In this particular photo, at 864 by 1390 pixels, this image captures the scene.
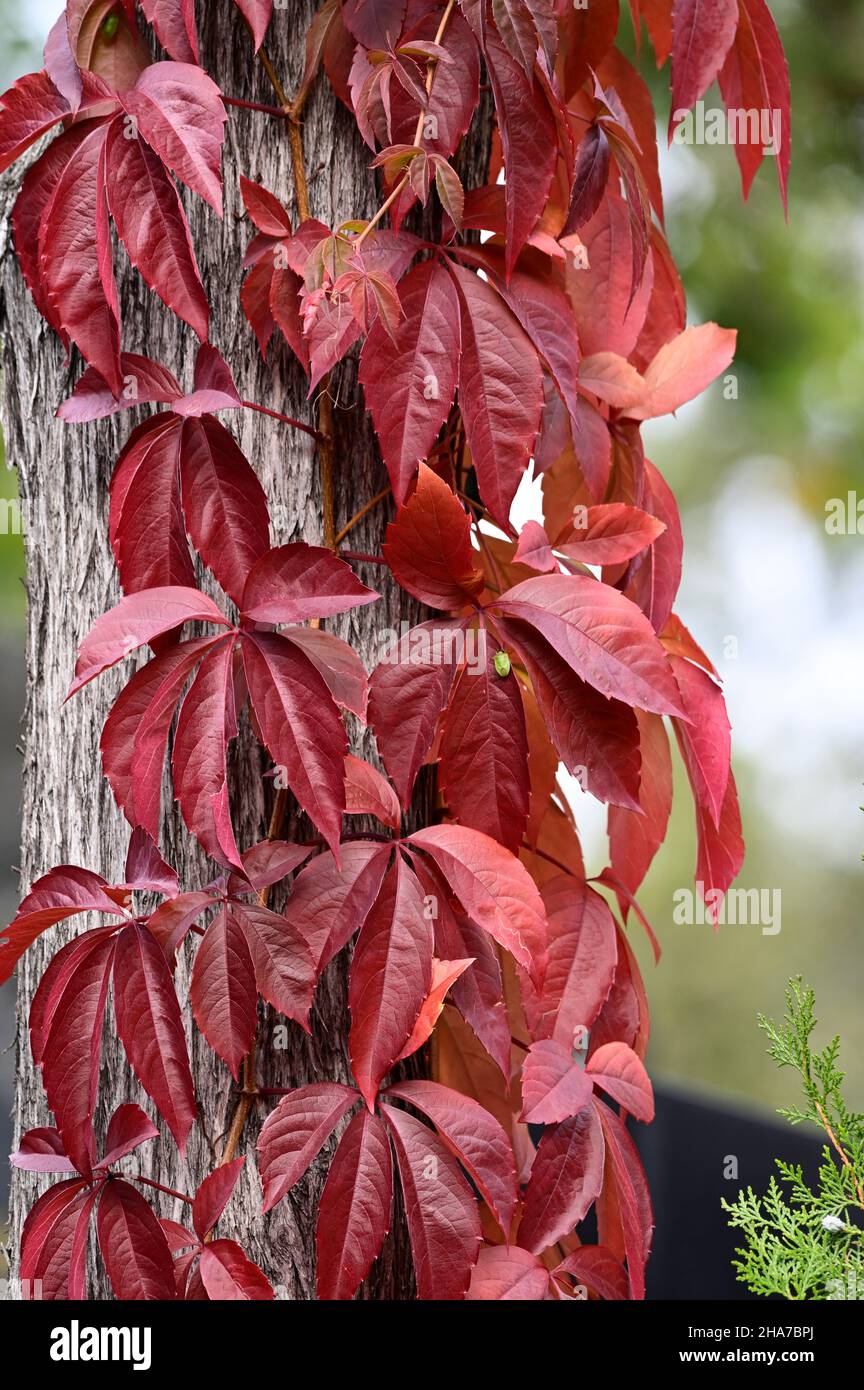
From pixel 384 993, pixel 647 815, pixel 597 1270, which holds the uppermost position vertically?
pixel 647 815

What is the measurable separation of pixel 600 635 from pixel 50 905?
403 mm

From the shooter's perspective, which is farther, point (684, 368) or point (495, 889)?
point (684, 368)

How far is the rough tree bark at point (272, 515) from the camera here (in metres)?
0.79

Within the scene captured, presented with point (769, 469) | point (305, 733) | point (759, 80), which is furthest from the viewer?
point (769, 469)

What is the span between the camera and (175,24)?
2.44ft

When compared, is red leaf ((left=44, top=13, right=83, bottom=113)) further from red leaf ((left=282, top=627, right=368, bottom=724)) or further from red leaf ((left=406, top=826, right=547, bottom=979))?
red leaf ((left=406, top=826, right=547, bottom=979))

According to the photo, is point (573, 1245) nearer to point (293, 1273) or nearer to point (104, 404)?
point (293, 1273)

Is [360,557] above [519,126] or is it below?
below

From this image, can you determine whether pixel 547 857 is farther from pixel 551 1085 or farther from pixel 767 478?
pixel 767 478

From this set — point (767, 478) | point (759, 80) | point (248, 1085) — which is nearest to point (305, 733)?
point (248, 1085)

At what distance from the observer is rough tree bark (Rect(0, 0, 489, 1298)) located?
31.3 inches

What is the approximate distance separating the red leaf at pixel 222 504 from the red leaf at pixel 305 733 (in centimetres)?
9

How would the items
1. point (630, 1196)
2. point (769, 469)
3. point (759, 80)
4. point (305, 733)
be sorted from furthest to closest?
point (769, 469)
point (759, 80)
point (630, 1196)
point (305, 733)
